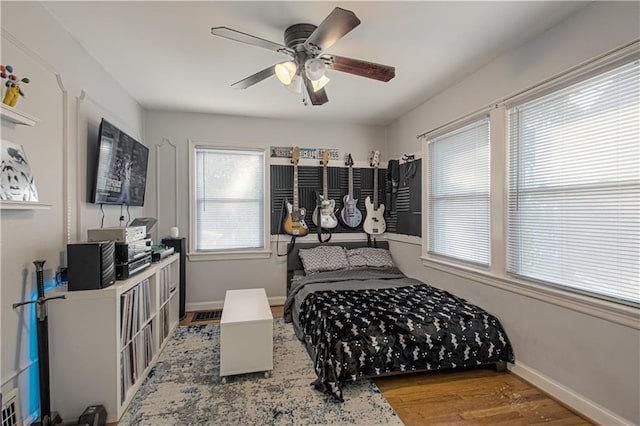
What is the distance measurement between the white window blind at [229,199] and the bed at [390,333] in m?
1.36

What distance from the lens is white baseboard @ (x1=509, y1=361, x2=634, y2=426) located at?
1.65 metres

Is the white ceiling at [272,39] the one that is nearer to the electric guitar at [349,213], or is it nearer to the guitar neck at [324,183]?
the guitar neck at [324,183]

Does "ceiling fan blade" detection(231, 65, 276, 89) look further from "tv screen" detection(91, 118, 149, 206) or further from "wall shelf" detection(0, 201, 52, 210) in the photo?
"wall shelf" detection(0, 201, 52, 210)

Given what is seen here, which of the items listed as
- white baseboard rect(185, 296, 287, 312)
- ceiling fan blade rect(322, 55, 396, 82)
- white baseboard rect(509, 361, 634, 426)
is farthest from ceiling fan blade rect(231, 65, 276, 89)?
white baseboard rect(509, 361, 634, 426)

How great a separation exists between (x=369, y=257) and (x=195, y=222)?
90.8 inches

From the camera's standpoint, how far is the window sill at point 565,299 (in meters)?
1.58

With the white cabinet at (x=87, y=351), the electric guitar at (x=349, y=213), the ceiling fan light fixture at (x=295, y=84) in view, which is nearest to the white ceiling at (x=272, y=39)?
the ceiling fan light fixture at (x=295, y=84)

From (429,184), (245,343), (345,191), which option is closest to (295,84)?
(245,343)

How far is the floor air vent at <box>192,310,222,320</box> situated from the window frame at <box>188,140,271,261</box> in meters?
0.66

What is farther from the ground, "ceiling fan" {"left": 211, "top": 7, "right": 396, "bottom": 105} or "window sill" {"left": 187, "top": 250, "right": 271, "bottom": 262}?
"ceiling fan" {"left": 211, "top": 7, "right": 396, "bottom": 105}

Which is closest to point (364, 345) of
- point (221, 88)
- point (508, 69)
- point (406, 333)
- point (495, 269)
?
point (406, 333)

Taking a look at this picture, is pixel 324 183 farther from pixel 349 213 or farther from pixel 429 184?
pixel 429 184

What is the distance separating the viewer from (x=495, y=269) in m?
2.40

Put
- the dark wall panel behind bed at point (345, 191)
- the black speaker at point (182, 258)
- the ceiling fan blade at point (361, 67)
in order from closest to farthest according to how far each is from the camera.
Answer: the ceiling fan blade at point (361, 67), the black speaker at point (182, 258), the dark wall panel behind bed at point (345, 191)
